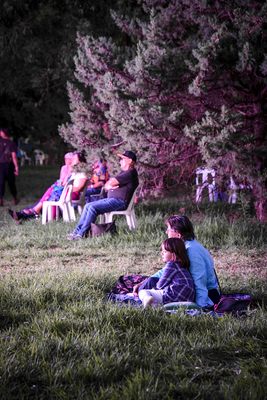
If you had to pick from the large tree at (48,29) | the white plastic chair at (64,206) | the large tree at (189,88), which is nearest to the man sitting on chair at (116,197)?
the large tree at (189,88)

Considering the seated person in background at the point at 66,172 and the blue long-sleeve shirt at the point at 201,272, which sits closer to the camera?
the blue long-sleeve shirt at the point at 201,272

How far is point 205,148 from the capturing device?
11086mm

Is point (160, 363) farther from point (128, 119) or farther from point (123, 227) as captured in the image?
point (128, 119)

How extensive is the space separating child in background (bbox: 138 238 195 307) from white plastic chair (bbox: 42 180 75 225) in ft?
22.8

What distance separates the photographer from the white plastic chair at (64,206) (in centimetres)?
1292

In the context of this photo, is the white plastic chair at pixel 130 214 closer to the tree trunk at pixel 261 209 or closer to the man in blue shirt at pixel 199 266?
the tree trunk at pixel 261 209

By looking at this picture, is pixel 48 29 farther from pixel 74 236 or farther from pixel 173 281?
pixel 173 281

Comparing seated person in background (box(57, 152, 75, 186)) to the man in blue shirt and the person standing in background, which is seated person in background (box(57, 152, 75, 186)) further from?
the man in blue shirt

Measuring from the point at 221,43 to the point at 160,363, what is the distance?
8431mm

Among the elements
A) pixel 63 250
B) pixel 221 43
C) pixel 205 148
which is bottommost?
pixel 63 250

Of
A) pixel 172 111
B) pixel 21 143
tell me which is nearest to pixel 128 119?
pixel 172 111

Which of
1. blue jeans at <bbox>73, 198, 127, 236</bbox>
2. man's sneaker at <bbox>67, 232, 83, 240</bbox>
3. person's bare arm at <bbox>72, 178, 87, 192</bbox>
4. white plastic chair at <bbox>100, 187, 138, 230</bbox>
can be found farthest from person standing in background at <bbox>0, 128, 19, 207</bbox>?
man's sneaker at <bbox>67, 232, 83, 240</bbox>

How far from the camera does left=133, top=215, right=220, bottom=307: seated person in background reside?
5996mm

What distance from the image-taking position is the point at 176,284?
19.5 ft
